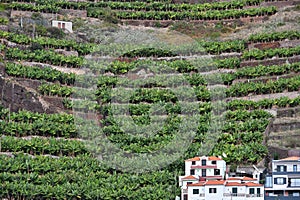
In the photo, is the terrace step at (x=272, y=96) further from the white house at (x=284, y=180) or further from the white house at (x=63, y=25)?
the white house at (x=63, y=25)

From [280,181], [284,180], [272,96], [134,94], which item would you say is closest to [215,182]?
[280,181]

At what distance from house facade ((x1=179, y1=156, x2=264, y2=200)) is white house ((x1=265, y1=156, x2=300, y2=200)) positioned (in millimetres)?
1032

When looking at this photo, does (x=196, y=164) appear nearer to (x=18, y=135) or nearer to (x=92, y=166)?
(x=92, y=166)

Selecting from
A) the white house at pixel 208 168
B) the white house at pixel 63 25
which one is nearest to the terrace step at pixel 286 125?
the white house at pixel 208 168

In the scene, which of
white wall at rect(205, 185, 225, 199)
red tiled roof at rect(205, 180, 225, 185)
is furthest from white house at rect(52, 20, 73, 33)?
white wall at rect(205, 185, 225, 199)

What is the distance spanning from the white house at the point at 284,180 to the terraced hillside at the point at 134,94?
2.91 meters

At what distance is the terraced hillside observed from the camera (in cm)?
8012

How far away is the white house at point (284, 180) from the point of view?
7656 cm

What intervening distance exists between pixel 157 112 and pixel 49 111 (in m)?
7.49

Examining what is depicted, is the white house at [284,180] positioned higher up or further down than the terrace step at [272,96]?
further down

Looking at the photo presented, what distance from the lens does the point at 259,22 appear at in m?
106

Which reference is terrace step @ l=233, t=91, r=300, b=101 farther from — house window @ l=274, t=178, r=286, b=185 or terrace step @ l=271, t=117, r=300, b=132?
house window @ l=274, t=178, r=286, b=185

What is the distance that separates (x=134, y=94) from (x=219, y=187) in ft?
57.6

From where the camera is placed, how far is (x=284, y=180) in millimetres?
76750
